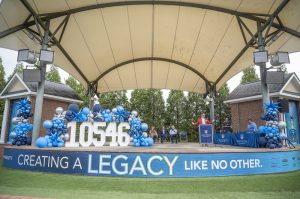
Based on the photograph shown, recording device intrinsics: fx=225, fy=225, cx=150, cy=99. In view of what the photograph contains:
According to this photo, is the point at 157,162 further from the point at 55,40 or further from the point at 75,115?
the point at 55,40

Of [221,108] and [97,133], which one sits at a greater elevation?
[221,108]

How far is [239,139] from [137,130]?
5.51 metres

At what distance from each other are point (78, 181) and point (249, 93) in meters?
13.2

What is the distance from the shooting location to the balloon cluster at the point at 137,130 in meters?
10.1

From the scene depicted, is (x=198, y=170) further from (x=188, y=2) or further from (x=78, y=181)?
(x=188, y=2)

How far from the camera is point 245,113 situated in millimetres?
15680

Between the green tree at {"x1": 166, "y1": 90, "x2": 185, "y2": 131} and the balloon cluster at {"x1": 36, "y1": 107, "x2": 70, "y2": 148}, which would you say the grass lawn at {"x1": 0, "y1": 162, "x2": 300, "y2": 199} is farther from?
the green tree at {"x1": 166, "y1": 90, "x2": 185, "y2": 131}

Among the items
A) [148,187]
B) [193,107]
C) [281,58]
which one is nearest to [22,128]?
[148,187]

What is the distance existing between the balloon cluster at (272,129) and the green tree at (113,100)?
1190 inches

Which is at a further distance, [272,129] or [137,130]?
[137,130]

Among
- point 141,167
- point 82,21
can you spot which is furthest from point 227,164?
point 82,21


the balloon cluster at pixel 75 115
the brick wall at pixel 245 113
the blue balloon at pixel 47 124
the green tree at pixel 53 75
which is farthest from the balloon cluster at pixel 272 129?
the green tree at pixel 53 75

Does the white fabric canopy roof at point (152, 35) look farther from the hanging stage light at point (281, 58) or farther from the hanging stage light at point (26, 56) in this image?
the hanging stage light at point (26, 56)

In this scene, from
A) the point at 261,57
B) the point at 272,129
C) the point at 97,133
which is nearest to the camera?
the point at 272,129
